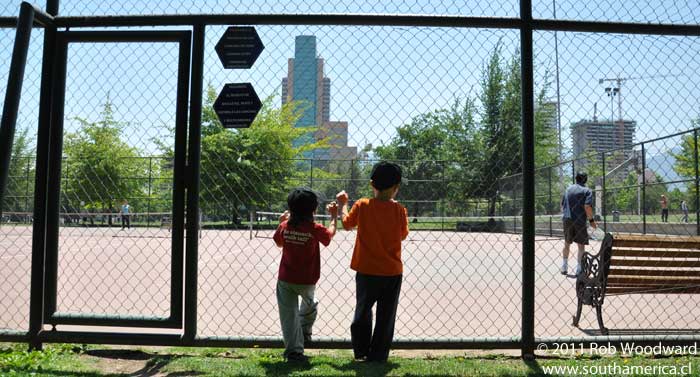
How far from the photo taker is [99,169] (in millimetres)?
19188

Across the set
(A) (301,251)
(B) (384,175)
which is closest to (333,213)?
(A) (301,251)

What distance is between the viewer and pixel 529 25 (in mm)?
3775

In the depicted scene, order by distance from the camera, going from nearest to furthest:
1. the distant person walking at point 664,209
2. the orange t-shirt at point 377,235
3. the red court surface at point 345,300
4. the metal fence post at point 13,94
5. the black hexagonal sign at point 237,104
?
the metal fence post at point 13,94 < the orange t-shirt at point 377,235 < the black hexagonal sign at point 237,104 < the red court surface at point 345,300 < the distant person walking at point 664,209

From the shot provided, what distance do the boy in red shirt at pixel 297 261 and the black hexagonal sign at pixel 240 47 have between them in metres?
1.07

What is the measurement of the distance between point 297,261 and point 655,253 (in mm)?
3353

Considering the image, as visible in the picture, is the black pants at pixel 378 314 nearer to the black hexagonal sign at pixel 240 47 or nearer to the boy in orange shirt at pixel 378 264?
the boy in orange shirt at pixel 378 264

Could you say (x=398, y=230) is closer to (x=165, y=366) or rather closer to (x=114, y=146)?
(x=165, y=366)

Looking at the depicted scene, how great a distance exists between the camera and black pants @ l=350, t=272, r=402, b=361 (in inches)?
143

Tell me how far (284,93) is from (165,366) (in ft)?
7.77

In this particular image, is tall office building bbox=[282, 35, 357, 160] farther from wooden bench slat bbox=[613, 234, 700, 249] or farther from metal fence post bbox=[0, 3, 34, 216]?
wooden bench slat bbox=[613, 234, 700, 249]

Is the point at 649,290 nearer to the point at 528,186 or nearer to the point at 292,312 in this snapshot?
the point at 528,186

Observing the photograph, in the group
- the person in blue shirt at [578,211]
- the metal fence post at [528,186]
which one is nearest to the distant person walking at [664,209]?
the person in blue shirt at [578,211]

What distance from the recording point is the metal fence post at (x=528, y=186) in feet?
12.3

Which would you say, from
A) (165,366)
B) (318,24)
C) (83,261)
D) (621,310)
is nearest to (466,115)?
(621,310)
